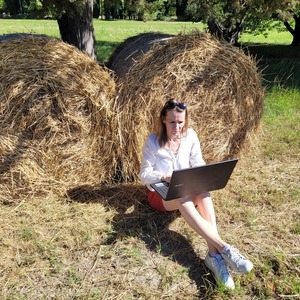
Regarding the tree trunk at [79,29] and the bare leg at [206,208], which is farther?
the tree trunk at [79,29]

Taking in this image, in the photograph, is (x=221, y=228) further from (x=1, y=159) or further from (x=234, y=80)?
(x=1, y=159)

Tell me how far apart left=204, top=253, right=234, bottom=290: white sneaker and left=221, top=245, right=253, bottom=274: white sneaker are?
43 mm

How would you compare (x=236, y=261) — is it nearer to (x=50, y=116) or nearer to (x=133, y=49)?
(x=50, y=116)

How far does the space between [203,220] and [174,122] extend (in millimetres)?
809

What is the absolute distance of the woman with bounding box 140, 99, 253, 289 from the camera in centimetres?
268

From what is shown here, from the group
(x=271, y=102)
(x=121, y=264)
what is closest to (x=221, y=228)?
(x=121, y=264)

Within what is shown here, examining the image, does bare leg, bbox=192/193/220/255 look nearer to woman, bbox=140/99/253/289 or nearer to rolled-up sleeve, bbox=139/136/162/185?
woman, bbox=140/99/253/289

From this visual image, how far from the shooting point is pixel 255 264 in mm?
2824

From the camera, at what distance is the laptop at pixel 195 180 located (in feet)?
9.16

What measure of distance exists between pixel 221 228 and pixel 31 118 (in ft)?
6.27

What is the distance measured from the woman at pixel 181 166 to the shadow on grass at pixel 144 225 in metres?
0.09

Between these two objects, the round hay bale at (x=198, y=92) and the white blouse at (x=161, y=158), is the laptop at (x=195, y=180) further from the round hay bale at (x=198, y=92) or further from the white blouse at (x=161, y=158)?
the round hay bale at (x=198, y=92)

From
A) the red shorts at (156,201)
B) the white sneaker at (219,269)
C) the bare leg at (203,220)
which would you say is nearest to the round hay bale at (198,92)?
the red shorts at (156,201)

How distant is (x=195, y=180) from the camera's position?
2.88m
